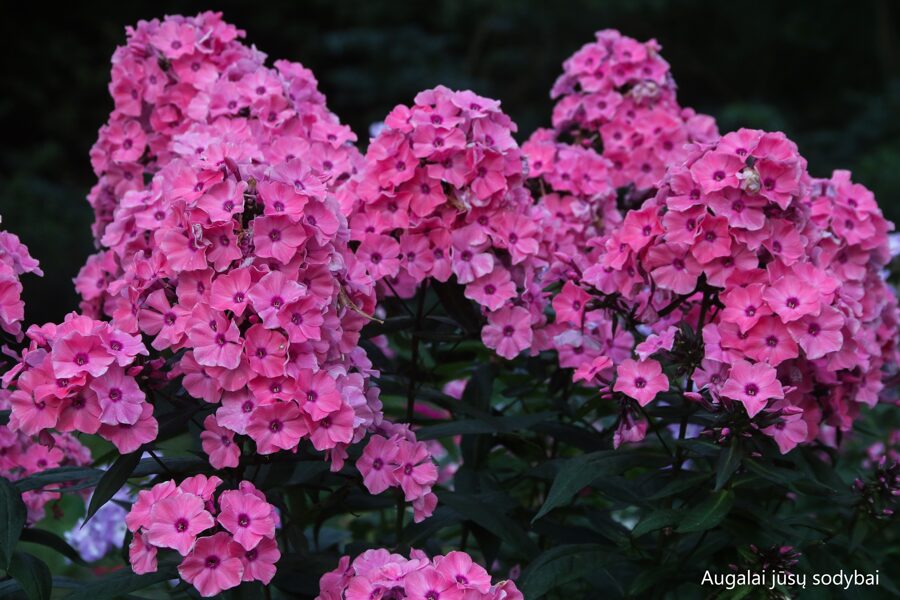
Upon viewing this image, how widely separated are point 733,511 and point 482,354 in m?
0.78

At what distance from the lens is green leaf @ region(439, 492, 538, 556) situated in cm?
222

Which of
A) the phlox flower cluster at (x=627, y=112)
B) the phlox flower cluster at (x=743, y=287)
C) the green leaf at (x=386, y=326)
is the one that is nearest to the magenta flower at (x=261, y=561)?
the green leaf at (x=386, y=326)

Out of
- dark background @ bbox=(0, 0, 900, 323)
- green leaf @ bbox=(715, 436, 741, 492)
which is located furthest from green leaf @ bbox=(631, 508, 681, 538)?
dark background @ bbox=(0, 0, 900, 323)

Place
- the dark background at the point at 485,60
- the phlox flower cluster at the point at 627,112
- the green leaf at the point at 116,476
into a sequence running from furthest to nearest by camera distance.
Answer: the dark background at the point at 485,60, the phlox flower cluster at the point at 627,112, the green leaf at the point at 116,476

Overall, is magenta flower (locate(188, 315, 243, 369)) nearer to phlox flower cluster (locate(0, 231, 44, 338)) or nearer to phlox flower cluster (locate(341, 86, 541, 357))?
phlox flower cluster (locate(0, 231, 44, 338))

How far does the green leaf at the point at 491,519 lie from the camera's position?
2219 millimetres

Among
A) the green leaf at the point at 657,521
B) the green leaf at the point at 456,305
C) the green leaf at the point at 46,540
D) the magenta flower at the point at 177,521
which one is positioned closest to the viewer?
the magenta flower at the point at 177,521

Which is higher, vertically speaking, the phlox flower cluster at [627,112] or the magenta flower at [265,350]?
the phlox flower cluster at [627,112]

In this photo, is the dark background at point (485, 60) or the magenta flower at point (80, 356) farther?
the dark background at point (485, 60)

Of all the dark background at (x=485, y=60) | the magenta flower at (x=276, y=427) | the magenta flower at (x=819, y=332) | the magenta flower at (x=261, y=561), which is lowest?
the magenta flower at (x=261, y=561)

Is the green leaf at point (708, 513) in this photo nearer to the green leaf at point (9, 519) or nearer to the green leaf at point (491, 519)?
the green leaf at point (491, 519)

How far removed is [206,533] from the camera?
188cm

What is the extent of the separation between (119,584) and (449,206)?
3.18ft

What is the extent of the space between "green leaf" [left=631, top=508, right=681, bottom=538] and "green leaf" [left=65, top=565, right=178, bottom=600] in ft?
2.79
